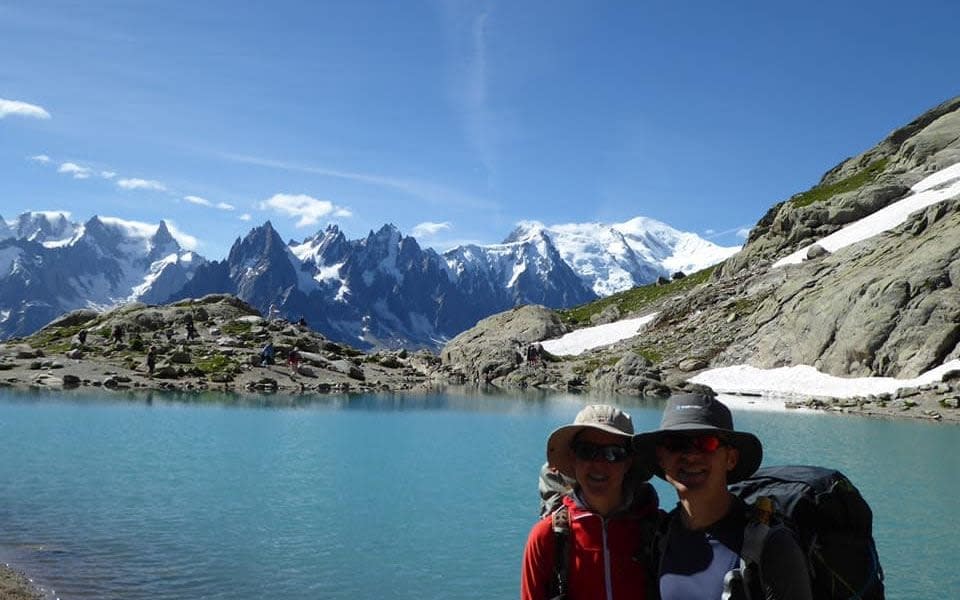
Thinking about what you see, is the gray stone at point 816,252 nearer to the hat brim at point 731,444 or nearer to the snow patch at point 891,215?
the snow patch at point 891,215

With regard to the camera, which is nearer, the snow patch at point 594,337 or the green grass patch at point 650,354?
the green grass patch at point 650,354

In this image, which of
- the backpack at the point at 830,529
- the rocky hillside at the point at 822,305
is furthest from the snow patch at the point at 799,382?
the backpack at the point at 830,529

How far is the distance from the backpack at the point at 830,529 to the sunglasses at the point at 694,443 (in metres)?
0.53

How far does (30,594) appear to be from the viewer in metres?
15.0

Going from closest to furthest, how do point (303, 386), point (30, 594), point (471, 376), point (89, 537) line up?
point (30, 594)
point (89, 537)
point (303, 386)
point (471, 376)

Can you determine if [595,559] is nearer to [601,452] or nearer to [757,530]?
[601,452]

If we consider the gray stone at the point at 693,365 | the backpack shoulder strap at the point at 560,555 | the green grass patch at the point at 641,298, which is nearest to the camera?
the backpack shoulder strap at the point at 560,555

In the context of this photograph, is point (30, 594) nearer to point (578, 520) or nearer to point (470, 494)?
point (578, 520)

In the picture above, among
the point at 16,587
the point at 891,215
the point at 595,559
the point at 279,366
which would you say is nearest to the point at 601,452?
the point at 595,559

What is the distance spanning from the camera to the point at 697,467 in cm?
590

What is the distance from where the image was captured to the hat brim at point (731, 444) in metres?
5.91

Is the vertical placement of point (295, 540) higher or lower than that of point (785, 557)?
lower

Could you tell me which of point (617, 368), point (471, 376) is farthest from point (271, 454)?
point (471, 376)

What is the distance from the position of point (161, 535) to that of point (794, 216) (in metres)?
135
